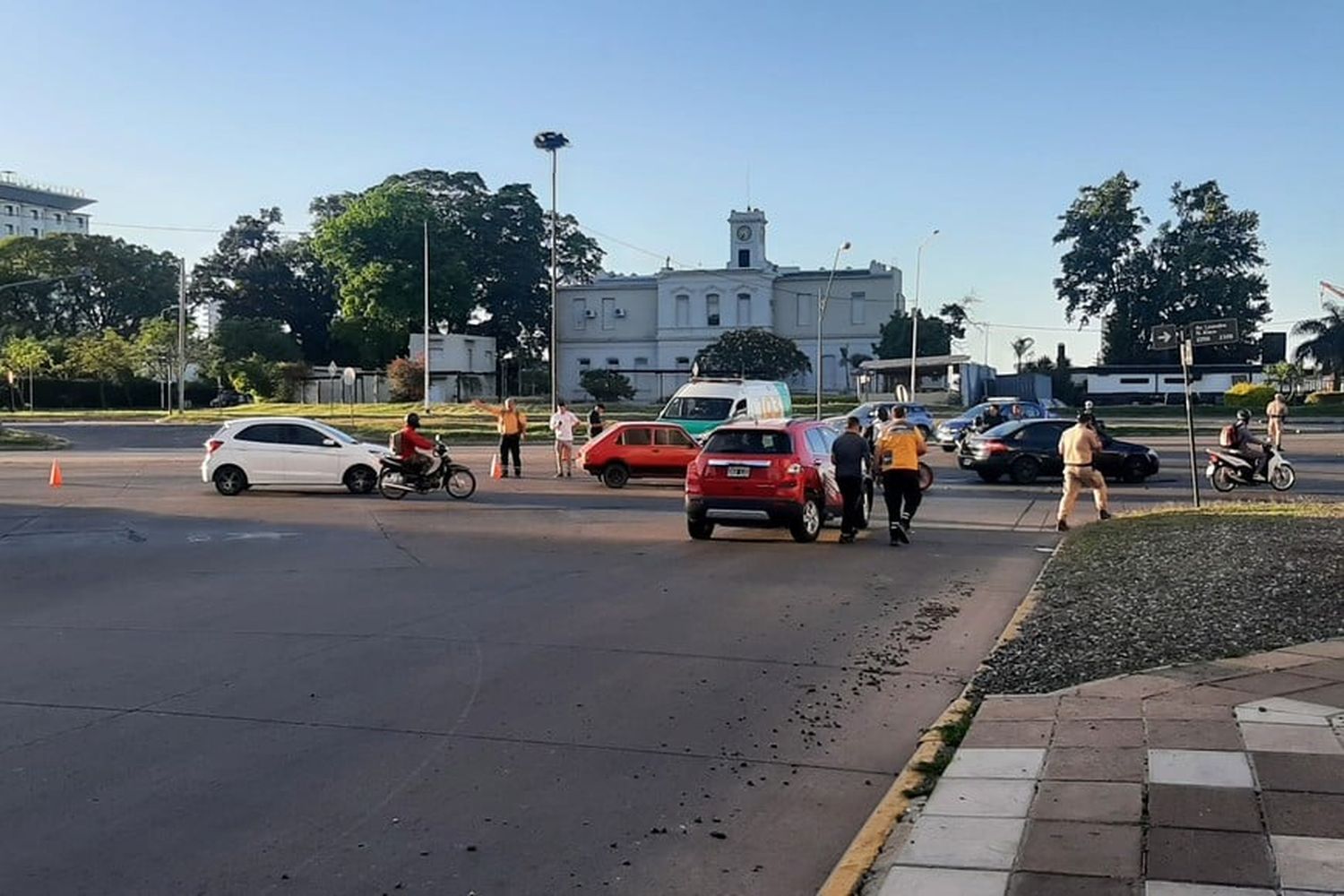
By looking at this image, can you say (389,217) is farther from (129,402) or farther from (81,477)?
(81,477)

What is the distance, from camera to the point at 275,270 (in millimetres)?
100062

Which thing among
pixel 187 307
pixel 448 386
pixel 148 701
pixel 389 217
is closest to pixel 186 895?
pixel 148 701

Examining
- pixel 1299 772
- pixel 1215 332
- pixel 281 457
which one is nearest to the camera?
pixel 1299 772

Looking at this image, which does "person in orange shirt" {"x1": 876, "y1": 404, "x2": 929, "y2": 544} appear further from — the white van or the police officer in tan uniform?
the white van

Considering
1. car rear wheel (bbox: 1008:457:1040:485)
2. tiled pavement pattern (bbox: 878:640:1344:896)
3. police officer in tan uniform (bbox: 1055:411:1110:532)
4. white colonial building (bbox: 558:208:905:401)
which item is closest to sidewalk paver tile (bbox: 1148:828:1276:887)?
tiled pavement pattern (bbox: 878:640:1344:896)

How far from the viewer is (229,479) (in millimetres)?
22516

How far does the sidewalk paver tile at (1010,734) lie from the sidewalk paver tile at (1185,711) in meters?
0.58

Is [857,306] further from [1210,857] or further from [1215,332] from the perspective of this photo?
[1210,857]

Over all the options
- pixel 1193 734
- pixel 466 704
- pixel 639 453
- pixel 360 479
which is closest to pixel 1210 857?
pixel 1193 734

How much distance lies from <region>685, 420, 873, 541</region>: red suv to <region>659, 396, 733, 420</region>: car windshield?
13.2 metres

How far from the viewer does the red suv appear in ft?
50.4

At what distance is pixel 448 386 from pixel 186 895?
72.7 m

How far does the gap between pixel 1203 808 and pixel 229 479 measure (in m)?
20.3

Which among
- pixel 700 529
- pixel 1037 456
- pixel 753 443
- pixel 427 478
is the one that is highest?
pixel 753 443
